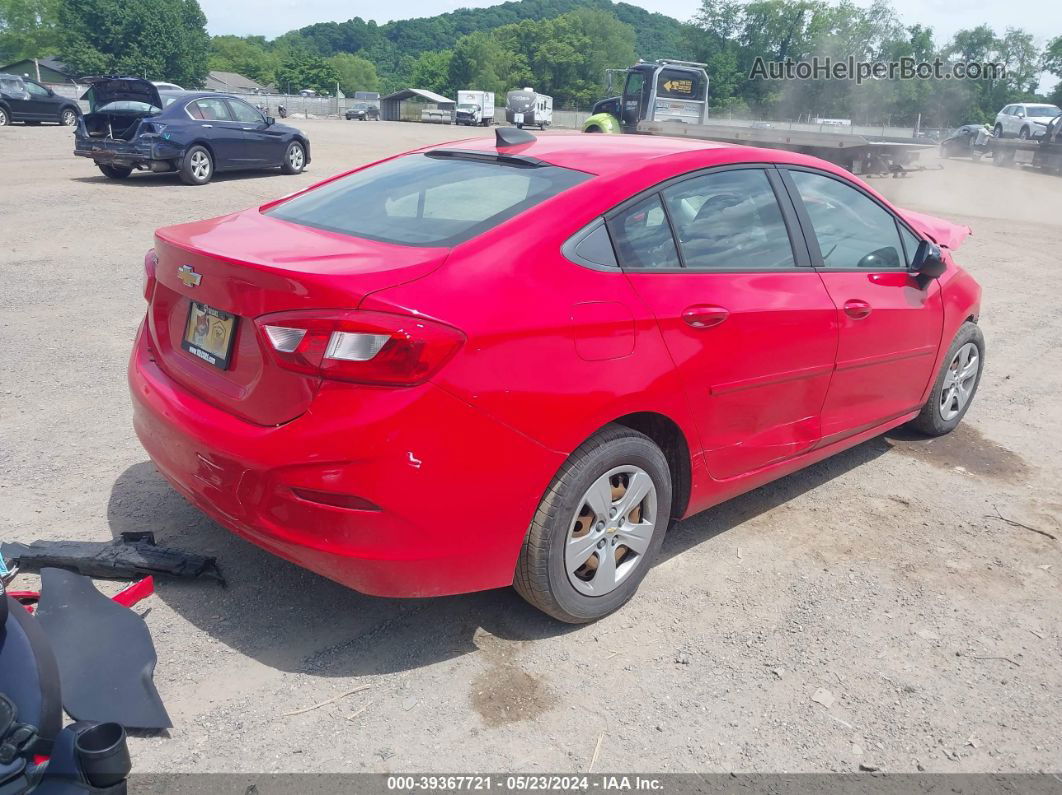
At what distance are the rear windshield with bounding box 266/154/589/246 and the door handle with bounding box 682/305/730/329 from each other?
0.64 m

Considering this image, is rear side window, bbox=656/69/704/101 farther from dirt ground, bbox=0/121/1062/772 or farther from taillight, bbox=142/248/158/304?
taillight, bbox=142/248/158/304

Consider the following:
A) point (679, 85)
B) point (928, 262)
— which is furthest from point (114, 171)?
point (679, 85)

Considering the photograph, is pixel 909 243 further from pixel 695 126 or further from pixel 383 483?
pixel 695 126

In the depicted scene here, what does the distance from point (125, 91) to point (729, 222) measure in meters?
14.0

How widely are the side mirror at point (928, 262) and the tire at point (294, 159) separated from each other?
553 inches

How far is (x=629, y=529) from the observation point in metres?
3.30

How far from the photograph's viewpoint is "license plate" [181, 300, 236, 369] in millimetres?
2934

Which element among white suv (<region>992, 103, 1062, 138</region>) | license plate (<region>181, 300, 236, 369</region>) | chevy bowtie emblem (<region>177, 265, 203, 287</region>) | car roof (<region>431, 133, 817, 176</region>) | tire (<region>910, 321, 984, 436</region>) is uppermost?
white suv (<region>992, 103, 1062, 138</region>)

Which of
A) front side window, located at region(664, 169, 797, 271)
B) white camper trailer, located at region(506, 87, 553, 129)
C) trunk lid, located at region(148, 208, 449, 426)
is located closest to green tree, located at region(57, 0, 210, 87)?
white camper trailer, located at region(506, 87, 553, 129)

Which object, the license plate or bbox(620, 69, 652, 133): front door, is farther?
bbox(620, 69, 652, 133): front door

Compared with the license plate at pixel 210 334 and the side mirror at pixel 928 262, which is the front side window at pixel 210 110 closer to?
the license plate at pixel 210 334

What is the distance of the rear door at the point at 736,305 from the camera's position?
328 cm

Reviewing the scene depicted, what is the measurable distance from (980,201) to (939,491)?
18.3 meters

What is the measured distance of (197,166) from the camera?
48.1ft
